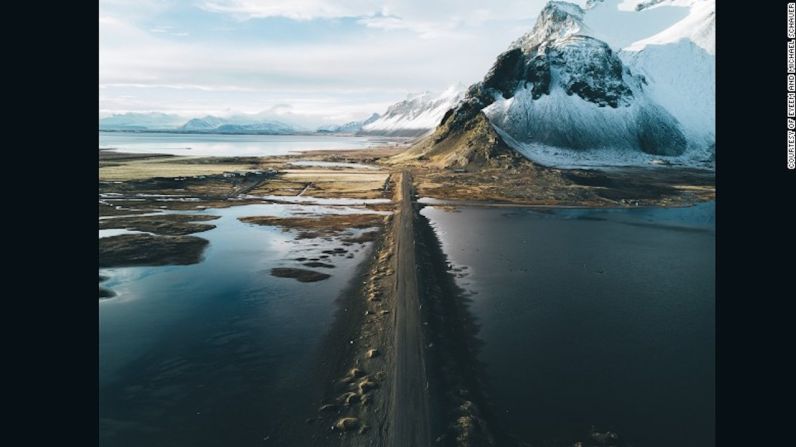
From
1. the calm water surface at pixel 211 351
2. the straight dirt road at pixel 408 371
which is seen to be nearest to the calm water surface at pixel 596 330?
the straight dirt road at pixel 408 371

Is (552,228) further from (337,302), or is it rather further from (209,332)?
(209,332)

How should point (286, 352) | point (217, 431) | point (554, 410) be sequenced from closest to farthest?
point (217, 431), point (554, 410), point (286, 352)

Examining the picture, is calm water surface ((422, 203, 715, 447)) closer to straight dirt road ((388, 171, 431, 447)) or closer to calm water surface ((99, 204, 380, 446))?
straight dirt road ((388, 171, 431, 447))

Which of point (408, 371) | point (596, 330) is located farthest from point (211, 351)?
point (596, 330)

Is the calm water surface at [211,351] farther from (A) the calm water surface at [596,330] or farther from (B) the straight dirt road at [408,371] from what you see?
(A) the calm water surface at [596,330]

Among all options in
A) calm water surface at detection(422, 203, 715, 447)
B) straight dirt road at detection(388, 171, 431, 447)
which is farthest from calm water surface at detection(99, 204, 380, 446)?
calm water surface at detection(422, 203, 715, 447)
